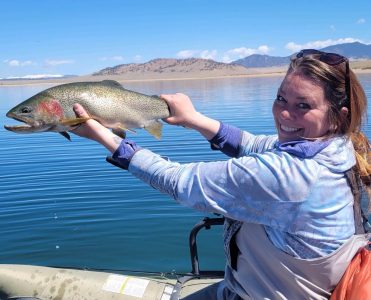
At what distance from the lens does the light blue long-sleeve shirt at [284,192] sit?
247 centimetres

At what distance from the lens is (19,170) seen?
14000 millimetres

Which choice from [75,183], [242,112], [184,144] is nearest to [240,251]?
[75,183]

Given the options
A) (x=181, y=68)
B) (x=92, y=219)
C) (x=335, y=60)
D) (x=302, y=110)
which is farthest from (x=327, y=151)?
(x=181, y=68)

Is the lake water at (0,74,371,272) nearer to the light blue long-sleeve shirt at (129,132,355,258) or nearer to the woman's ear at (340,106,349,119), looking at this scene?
the light blue long-sleeve shirt at (129,132,355,258)

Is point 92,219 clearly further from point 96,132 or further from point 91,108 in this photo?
point 96,132

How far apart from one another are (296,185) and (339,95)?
0.58 metres

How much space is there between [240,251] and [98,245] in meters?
5.61

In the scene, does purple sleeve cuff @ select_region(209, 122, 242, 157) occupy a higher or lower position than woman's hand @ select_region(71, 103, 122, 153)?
lower

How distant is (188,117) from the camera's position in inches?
153

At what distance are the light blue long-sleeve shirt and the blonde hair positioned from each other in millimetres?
Result: 88

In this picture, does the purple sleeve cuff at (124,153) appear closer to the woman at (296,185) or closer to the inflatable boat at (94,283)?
the woman at (296,185)

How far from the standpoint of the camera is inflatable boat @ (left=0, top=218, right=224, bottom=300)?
420 cm

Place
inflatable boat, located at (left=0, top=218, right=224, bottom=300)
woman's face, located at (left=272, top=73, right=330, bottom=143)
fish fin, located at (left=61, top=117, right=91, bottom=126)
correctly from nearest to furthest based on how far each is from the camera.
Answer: woman's face, located at (left=272, top=73, right=330, bottom=143), fish fin, located at (left=61, top=117, right=91, bottom=126), inflatable boat, located at (left=0, top=218, right=224, bottom=300)

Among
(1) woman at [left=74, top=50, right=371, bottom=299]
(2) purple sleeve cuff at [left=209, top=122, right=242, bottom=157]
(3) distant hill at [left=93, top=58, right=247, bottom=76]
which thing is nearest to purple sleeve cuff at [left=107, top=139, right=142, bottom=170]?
(1) woman at [left=74, top=50, right=371, bottom=299]
